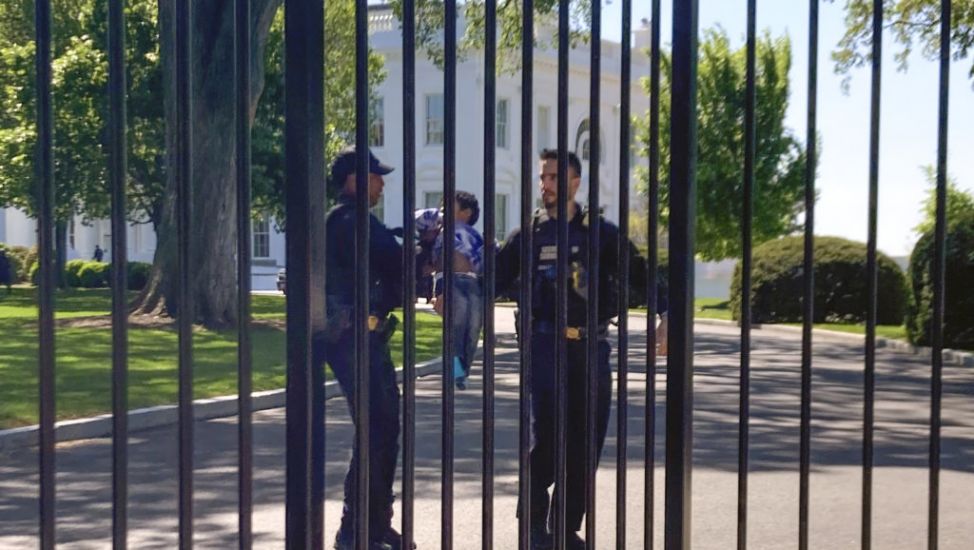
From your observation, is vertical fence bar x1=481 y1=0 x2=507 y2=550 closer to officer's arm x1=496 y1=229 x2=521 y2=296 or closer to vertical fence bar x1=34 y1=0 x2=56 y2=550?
vertical fence bar x1=34 y1=0 x2=56 y2=550

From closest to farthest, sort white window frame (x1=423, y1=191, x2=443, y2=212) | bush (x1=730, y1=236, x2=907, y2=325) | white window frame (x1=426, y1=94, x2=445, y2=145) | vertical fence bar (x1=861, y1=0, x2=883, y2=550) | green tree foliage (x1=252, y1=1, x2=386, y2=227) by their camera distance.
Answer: vertical fence bar (x1=861, y1=0, x2=883, y2=550)
bush (x1=730, y1=236, x2=907, y2=325)
green tree foliage (x1=252, y1=1, x2=386, y2=227)
white window frame (x1=426, y1=94, x2=445, y2=145)
white window frame (x1=423, y1=191, x2=443, y2=212)

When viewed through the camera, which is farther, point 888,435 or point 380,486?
point 888,435

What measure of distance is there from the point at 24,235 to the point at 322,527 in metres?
57.8

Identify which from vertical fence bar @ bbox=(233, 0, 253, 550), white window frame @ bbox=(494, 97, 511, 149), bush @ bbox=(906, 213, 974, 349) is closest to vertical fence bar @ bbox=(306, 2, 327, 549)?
vertical fence bar @ bbox=(233, 0, 253, 550)

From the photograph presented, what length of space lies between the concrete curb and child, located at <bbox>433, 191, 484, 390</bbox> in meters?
1.71

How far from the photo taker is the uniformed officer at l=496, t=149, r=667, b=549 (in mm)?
5324

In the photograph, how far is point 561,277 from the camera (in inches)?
129

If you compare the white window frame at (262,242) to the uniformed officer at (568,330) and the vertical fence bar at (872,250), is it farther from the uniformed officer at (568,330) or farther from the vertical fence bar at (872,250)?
the vertical fence bar at (872,250)

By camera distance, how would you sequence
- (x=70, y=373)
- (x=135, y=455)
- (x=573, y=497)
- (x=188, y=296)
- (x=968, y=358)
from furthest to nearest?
(x=968, y=358) < (x=70, y=373) < (x=135, y=455) < (x=573, y=497) < (x=188, y=296)

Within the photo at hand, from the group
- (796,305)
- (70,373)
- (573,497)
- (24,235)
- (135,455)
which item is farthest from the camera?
(24,235)

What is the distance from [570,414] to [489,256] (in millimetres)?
2680

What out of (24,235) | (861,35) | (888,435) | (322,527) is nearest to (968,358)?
(861,35)

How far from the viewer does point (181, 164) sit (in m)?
2.93

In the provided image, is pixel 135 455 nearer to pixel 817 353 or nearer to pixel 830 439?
pixel 830 439
